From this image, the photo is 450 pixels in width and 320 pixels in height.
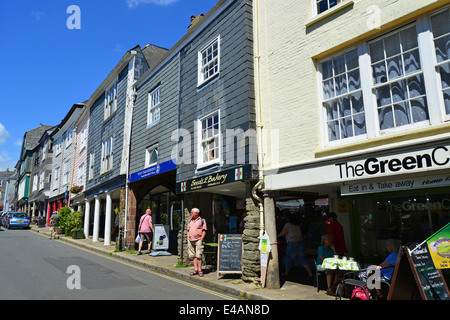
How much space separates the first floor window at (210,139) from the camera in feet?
33.2

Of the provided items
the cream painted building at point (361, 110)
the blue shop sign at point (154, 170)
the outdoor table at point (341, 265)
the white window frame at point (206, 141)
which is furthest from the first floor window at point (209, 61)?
the outdoor table at point (341, 265)

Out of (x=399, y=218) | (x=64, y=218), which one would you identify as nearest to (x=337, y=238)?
(x=399, y=218)

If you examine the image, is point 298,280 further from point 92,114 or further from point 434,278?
point 92,114

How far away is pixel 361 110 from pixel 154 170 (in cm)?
886

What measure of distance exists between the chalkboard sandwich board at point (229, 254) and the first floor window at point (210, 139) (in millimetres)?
2401

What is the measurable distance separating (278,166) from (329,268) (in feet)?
8.65

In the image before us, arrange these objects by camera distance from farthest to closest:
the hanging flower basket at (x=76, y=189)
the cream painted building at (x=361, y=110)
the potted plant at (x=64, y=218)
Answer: the hanging flower basket at (x=76, y=189)
the potted plant at (x=64, y=218)
the cream painted building at (x=361, y=110)

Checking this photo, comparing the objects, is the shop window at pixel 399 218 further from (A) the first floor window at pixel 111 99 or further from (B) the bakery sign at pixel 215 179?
(A) the first floor window at pixel 111 99

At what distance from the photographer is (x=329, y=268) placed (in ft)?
21.4

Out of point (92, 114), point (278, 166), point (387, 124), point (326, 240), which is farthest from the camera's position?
point (92, 114)

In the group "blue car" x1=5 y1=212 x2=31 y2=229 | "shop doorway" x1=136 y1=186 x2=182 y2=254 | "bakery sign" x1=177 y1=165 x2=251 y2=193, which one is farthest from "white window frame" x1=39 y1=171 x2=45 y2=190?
"bakery sign" x1=177 y1=165 x2=251 y2=193

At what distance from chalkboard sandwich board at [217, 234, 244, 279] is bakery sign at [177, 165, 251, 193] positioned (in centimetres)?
158

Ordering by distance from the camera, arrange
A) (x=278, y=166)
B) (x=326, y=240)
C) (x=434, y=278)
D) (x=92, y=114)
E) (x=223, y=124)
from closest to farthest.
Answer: (x=434, y=278)
(x=326, y=240)
(x=278, y=166)
(x=223, y=124)
(x=92, y=114)
